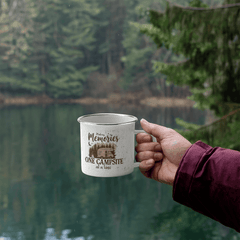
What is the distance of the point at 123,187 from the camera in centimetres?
1233

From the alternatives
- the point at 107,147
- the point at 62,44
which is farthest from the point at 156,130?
the point at 62,44

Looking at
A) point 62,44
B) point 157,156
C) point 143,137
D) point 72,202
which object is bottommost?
point 72,202

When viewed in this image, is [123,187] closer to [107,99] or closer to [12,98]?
[107,99]

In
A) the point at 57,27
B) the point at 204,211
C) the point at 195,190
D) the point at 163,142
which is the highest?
the point at 57,27

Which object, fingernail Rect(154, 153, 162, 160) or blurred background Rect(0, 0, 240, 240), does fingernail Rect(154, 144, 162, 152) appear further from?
blurred background Rect(0, 0, 240, 240)

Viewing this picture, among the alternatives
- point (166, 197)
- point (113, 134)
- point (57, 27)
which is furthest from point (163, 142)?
point (57, 27)

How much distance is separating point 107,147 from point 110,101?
24.0 meters

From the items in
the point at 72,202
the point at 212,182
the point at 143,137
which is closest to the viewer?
the point at 212,182

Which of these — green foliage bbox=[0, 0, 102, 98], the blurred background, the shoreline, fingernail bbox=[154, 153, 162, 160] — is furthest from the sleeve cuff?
green foliage bbox=[0, 0, 102, 98]

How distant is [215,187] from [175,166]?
40cm

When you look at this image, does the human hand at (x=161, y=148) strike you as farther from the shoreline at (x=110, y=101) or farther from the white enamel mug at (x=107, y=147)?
the shoreline at (x=110, y=101)

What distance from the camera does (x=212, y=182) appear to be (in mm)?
1223

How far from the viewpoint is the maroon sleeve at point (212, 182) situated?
3.92 ft

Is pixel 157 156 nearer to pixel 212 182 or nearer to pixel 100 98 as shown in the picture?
pixel 212 182
